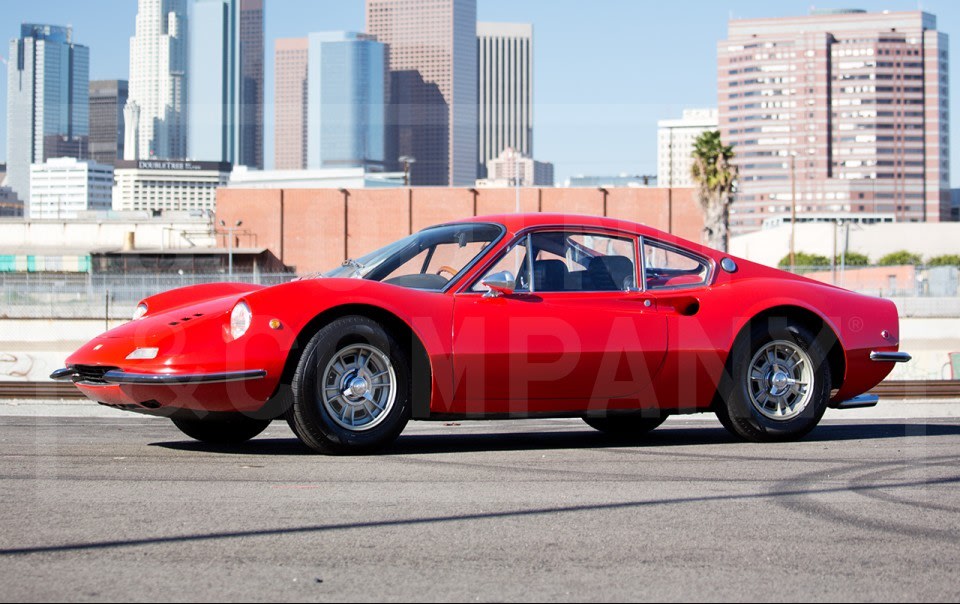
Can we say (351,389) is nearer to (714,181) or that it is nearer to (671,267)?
(671,267)

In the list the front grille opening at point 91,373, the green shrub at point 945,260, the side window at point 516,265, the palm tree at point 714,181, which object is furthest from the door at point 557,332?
the green shrub at point 945,260

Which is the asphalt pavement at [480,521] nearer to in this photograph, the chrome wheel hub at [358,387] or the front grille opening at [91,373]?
the chrome wheel hub at [358,387]

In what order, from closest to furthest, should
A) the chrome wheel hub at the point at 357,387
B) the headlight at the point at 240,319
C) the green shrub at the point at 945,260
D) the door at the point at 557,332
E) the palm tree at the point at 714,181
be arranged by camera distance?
the headlight at the point at 240,319 → the chrome wheel hub at the point at 357,387 → the door at the point at 557,332 → the palm tree at the point at 714,181 → the green shrub at the point at 945,260

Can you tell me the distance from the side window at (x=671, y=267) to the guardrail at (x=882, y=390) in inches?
208

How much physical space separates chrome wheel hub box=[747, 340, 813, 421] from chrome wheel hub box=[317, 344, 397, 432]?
2.26 metres

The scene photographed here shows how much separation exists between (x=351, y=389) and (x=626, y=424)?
7.64 ft

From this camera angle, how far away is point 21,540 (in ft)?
13.5

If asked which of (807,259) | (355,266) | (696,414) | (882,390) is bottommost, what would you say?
(696,414)

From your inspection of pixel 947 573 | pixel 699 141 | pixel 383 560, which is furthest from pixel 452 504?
pixel 699 141

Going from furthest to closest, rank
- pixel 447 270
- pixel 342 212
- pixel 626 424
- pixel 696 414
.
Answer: pixel 342 212 < pixel 696 414 < pixel 626 424 < pixel 447 270

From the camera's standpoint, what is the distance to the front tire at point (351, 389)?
618 cm

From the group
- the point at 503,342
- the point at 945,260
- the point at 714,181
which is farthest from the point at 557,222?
the point at 945,260

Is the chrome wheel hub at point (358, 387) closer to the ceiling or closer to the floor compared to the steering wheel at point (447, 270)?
closer to the floor

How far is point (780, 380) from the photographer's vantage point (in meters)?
7.24
